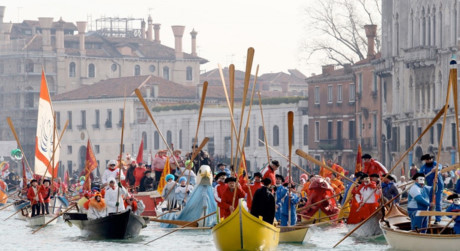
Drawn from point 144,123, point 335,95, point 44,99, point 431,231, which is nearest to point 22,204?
point 44,99

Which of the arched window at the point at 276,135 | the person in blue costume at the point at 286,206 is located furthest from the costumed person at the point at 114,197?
the arched window at the point at 276,135

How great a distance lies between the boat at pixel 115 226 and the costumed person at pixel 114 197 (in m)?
0.25

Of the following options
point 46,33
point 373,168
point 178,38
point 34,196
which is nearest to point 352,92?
point 178,38

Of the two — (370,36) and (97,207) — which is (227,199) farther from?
(370,36)

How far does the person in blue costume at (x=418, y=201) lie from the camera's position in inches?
1021

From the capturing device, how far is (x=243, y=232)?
2467 cm

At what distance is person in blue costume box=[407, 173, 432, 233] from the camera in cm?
2594

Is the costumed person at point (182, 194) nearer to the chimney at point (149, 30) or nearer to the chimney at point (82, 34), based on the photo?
the chimney at point (82, 34)

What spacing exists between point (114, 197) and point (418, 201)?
7.64 m

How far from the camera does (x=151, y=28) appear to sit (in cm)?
12462

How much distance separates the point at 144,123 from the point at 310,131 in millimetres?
18020

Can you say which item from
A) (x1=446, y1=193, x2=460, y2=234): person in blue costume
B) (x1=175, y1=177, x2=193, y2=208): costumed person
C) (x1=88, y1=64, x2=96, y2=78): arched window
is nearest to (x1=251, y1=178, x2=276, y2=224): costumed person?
(x1=446, y1=193, x2=460, y2=234): person in blue costume

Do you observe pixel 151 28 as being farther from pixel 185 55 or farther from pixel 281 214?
pixel 281 214

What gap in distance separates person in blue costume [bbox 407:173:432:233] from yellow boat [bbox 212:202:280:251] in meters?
2.84
